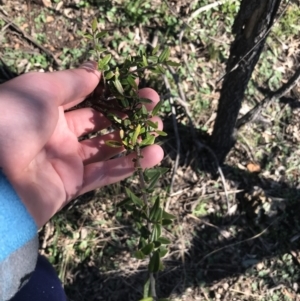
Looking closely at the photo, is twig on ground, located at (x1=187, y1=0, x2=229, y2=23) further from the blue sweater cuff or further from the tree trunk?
the blue sweater cuff

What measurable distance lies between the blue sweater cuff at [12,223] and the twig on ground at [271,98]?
1.23 m

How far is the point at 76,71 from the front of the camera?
185 cm

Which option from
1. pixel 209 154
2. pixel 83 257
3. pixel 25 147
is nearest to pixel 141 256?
pixel 25 147

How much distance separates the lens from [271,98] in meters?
2.19

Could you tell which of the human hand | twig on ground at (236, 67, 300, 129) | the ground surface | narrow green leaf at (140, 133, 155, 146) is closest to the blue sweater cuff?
the human hand

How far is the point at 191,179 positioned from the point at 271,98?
2.17 feet

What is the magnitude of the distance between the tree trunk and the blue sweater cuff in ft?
3.02

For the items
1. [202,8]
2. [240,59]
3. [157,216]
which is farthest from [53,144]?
[202,8]

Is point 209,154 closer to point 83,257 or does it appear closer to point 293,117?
point 293,117

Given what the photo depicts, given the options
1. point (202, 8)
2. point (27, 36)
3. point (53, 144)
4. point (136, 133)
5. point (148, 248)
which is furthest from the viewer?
point (202, 8)

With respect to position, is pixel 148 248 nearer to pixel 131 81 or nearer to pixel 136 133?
pixel 136 133

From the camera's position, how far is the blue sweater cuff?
1480 millimetres

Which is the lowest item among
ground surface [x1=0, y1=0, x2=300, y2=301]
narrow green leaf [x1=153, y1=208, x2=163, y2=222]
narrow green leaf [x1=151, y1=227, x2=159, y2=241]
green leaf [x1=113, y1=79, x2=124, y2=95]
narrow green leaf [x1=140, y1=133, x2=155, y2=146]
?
ground surface [x1=0, y1=0, x2=300, y2=301]

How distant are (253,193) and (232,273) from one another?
44 cm
